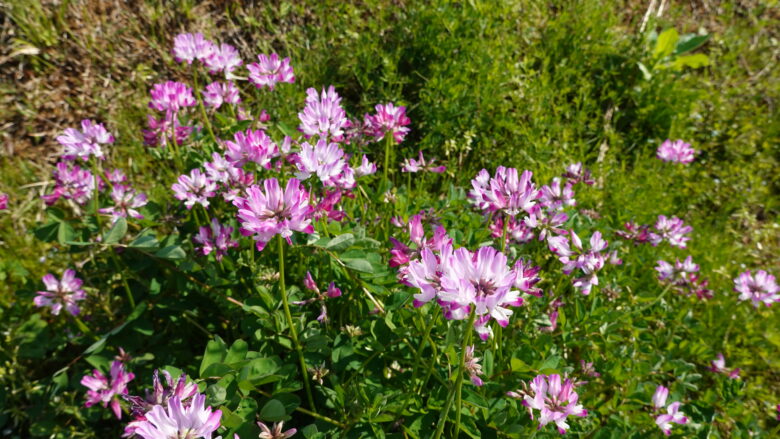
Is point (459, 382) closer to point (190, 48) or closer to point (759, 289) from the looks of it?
point (190, 48)

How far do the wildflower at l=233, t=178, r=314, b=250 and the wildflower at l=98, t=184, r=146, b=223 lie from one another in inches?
40.6

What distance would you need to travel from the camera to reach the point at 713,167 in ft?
13.6

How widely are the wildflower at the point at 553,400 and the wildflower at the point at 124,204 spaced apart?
163 cm

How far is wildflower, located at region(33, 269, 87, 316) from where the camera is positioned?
2.14 meters

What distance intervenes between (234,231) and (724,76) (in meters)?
4.73

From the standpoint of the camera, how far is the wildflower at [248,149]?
5.93 ft

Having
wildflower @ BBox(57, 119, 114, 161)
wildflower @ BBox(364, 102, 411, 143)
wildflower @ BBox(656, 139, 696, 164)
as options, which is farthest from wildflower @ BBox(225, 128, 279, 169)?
wildflower @ BBox(656, 139, 696, 164)

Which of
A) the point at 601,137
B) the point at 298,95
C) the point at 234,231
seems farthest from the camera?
the point at 601,137

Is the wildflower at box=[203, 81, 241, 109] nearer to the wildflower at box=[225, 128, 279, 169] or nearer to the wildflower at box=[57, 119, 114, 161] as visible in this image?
the wildflower at box=[57, 119, 114, 161]

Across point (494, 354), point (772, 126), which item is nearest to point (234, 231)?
point (494, 354)

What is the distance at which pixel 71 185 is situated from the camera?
2.24 meters

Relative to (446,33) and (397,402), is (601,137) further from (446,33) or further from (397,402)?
(397,402)

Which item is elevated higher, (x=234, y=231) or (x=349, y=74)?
(x=349, y=74)

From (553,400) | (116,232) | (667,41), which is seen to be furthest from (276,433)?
(667,41)
